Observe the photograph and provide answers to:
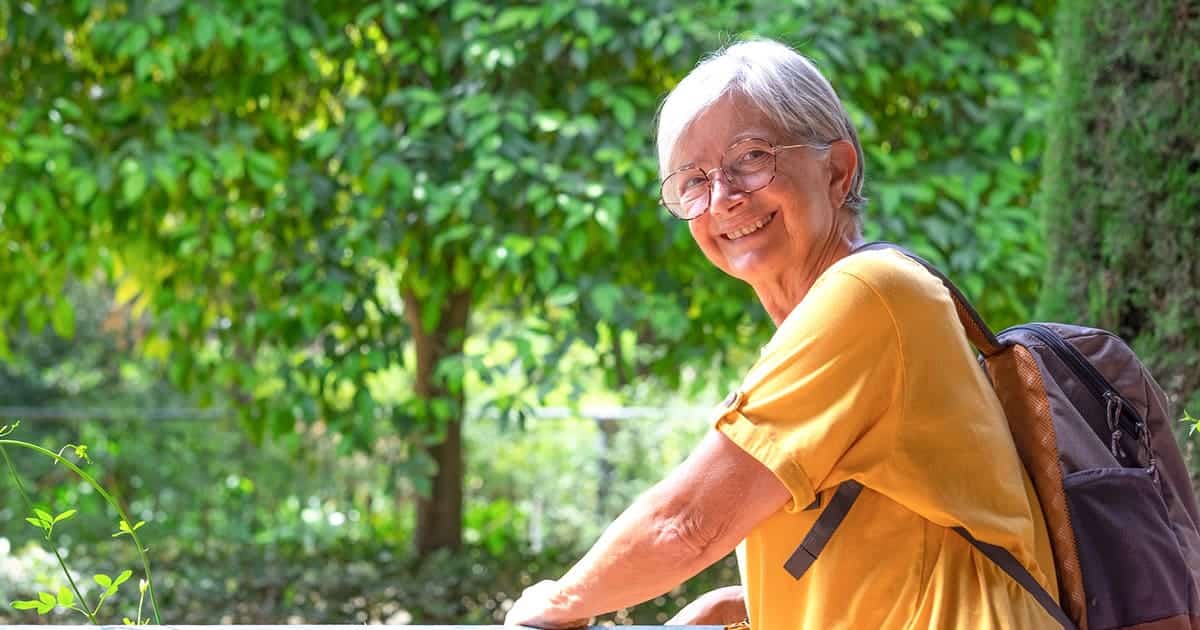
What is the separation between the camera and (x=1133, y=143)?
320cm

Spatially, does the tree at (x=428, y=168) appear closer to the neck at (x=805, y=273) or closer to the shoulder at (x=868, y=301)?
the neck at (x=805, y=273)

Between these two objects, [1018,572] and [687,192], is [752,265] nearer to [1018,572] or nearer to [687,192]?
A: [687,192]

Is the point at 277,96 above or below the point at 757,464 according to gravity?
above

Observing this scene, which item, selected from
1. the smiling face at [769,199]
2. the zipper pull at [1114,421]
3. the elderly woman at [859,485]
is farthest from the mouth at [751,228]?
the zipper pull at [1114,421]

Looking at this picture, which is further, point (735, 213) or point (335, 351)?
point (335, 351)

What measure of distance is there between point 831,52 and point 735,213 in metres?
2.88

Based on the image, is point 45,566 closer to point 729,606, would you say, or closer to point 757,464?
point 729,606

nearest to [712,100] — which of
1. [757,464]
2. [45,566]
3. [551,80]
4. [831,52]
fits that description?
[757,464]

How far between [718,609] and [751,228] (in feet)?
1.93

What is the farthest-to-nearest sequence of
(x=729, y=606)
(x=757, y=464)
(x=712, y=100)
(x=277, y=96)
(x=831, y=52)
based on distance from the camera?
(x=277, y=96)
(x=831, y=52)
(x=729, y=606)
(x=712, y=100)
(x=757, y=464)

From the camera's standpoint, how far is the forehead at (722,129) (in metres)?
1.62

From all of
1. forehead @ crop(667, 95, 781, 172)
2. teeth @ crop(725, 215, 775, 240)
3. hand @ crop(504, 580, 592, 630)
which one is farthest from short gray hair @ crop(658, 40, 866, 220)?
hand @ crop(504, 580, 592, 630)

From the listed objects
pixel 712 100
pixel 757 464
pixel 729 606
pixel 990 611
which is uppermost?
pixel 712 100

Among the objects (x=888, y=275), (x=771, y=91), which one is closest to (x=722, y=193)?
(x=771, y=91)
